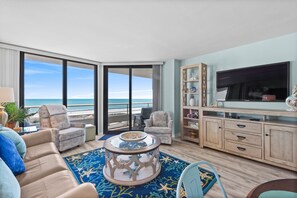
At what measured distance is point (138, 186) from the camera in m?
1.89

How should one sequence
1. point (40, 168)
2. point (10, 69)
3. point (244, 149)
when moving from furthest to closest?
point (10, 69)
point (244, 149)
point (40, 168)

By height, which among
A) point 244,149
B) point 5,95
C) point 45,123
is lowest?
point 244,149

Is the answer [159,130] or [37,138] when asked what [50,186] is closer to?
[37,138]

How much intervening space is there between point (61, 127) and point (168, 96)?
9.67ft

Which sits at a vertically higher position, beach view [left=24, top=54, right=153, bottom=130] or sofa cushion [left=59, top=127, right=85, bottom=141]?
beach view [left=24, top=54, right=153, bottom=130]

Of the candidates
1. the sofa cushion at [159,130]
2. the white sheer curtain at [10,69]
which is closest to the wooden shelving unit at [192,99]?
the sofa cushion at [159,130]

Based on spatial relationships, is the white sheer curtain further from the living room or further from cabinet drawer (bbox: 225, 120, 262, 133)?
cabinet drawer (bbox: 225, 120, 262, 133)

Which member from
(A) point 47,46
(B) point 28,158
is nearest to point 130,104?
(A) point 47,46

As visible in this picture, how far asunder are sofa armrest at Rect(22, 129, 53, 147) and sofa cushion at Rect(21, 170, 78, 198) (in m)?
1.16

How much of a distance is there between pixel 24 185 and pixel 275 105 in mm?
3840

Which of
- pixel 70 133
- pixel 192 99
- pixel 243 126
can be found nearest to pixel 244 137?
pixel 243 126

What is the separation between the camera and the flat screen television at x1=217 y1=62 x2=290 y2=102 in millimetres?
2500

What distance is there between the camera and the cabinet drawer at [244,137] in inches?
97.9

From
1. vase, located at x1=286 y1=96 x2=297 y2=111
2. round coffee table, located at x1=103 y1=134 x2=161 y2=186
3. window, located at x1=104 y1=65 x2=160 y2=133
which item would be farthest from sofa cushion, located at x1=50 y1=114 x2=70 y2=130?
vase, located at x1=286 y1=96 x2=297 y2=111
